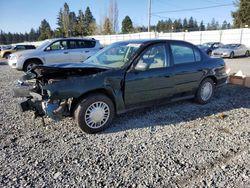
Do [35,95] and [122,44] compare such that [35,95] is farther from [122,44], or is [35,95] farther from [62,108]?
[122,44]

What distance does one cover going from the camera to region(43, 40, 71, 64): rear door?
33.6 feet

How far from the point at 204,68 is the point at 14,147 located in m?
4.18

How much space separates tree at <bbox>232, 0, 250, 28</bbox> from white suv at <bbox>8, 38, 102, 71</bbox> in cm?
4139

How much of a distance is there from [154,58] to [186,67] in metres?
0.90

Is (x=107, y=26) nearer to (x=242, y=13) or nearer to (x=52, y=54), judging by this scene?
(x=242, y=13)

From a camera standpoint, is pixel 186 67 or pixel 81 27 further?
pixel 81 27

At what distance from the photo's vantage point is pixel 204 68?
5.34 metres

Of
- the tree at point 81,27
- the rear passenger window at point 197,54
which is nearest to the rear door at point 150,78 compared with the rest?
the rear passenger window at point 197,54

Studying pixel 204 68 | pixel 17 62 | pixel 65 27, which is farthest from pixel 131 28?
pixel 204 68

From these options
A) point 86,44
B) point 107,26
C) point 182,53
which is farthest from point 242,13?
point 182,53

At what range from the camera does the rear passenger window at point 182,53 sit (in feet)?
15.7

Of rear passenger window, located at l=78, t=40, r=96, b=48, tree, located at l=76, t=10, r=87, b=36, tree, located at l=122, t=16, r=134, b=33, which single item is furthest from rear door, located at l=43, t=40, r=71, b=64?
tree, located at l=122, t=16, r=134, b=33

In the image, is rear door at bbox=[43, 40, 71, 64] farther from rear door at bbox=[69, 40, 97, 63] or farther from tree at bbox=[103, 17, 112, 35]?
tree at bbox=[103, 17, 112, 35]

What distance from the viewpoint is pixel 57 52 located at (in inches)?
408
